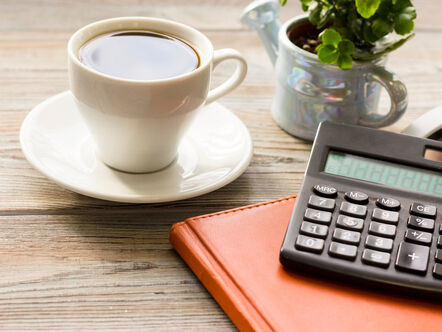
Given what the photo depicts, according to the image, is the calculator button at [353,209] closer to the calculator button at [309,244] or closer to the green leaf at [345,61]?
the calculator button at [309,244]

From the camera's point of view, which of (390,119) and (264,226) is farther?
(390,119)

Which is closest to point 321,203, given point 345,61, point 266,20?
point 345,61

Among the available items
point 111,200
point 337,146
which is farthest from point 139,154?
point 337,146

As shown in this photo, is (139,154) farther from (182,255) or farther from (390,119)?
(390,119)

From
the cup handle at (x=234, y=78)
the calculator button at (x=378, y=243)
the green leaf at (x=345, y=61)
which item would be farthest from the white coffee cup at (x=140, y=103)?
the calculator button at (x=378, y=243)

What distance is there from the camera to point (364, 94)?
68 cm

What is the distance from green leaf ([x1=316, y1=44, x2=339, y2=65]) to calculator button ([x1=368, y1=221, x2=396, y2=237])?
19 cm

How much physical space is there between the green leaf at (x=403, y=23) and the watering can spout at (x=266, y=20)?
0.17 meters

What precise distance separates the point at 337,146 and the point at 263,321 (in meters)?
0.21

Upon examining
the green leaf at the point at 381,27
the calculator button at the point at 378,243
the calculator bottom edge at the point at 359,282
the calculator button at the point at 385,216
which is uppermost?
the green leaf at the point at 381,27

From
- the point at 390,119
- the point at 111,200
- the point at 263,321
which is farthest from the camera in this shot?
the point at 390,119

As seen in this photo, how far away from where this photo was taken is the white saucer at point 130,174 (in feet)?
1.90

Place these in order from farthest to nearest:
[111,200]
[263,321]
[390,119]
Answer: [390,119]
[111,200]
[263,321]

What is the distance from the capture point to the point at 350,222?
0.51m
